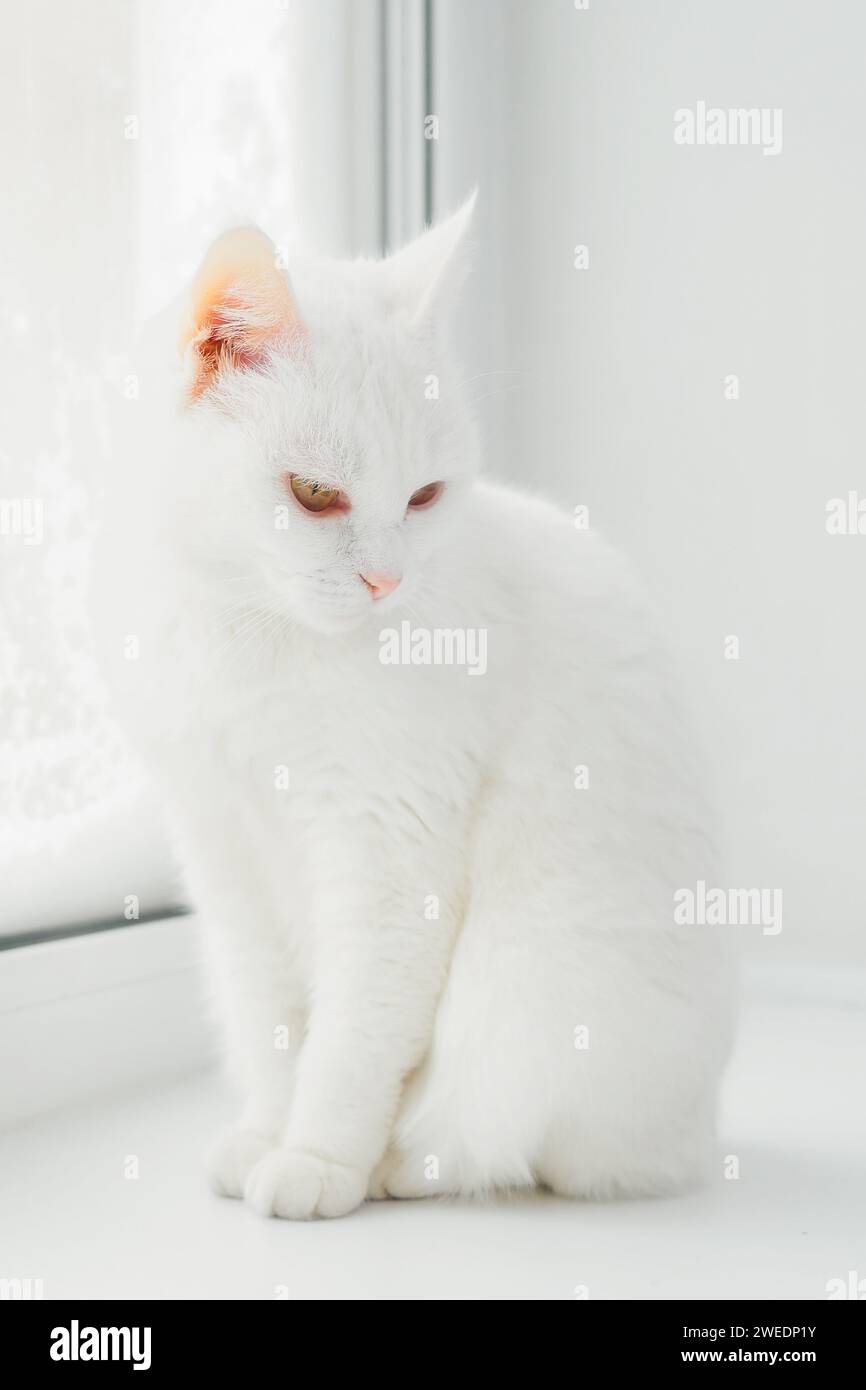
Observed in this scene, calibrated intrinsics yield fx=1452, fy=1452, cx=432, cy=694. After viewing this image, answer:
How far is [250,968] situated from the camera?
1580 mm

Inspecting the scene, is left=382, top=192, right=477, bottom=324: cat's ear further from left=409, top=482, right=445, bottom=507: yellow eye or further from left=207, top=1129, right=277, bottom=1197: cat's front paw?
left=207, top=1129, right=277, bottom=1197: cat's front paw

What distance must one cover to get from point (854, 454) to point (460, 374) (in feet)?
3.72

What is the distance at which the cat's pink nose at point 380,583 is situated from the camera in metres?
1.32

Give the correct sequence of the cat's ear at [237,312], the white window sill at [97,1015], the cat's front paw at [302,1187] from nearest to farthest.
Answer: the cat's ear at [237,312], the cat's front paw at [302,1187], the white window sill at [97,1015]

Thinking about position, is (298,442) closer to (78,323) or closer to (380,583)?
(380,583)

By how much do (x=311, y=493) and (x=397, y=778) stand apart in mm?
290

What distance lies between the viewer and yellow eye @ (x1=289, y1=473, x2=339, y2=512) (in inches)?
52.0

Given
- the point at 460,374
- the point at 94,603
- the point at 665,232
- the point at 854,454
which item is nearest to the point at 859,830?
the point at 854,454

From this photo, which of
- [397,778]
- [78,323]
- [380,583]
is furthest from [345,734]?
[78,323]

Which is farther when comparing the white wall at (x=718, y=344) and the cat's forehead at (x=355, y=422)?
the white wall at (x=718, y=344)

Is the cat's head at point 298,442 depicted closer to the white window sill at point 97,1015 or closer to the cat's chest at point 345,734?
the cat's chest at point 345,734

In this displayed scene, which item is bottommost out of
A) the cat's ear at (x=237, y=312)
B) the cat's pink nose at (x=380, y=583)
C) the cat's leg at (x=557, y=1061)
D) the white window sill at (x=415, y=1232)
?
the white window sill at (x=415, y=1232)

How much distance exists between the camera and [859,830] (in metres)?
2.47

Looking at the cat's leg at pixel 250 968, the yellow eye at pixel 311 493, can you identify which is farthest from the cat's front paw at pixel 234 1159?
the yellow eye at pixel 311 493
